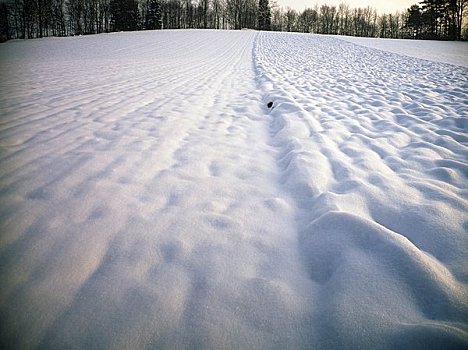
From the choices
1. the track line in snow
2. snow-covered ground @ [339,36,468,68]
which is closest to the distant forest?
snow-covered ground @ [339,36,468,68]

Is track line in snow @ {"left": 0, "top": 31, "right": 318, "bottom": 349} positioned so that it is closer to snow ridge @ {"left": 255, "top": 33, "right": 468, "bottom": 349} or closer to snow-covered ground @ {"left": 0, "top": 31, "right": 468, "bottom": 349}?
snow-covered ground @ {"left": 0, "top": 31, "right": 468, "bottom": 349}

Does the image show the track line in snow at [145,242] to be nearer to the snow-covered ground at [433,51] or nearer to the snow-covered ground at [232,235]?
the snow-covered ground at [232,235]

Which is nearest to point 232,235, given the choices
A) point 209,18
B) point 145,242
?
point 145,242

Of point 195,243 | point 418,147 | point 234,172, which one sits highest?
point 418,147

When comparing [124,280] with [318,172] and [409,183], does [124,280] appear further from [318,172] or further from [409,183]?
[409,183]

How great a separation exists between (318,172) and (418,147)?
1.22 meters

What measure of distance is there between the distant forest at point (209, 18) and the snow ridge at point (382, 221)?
34575 millimetres

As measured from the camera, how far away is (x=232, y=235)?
1.36 metres

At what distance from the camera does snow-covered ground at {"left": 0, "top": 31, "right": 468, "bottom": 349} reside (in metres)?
0.91

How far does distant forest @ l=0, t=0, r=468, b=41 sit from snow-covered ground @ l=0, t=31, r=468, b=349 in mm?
33429

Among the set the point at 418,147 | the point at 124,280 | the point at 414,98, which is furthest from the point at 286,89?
the point at 124,280

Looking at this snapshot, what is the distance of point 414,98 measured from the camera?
4.22 m

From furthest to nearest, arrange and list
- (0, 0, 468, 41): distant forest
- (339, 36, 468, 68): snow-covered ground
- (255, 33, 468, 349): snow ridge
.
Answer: (0, 0, 468, 41): distant forest
(339, 36, 468, 68): snow-covered ground
(255, 33, 468, 349): snow ridge

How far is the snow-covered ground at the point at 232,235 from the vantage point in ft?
2.97
